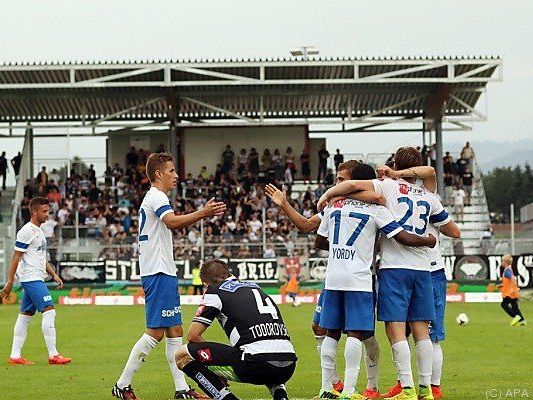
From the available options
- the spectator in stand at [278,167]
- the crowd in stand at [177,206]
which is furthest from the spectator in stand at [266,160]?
the spectator in stand at [278,167]

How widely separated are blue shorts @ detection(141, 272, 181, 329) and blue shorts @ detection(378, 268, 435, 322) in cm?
212

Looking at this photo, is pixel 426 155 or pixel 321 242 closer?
pixel 321 242

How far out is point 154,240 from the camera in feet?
38.9

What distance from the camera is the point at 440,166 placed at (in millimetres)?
45625

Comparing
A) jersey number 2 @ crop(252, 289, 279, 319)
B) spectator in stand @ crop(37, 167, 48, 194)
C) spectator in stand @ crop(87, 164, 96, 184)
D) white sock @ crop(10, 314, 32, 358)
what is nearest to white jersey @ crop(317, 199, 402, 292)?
jersey number 2 @ crop(252, 289, 279, 319)

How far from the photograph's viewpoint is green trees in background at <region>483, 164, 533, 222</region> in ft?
481

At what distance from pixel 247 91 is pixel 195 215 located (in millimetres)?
36481

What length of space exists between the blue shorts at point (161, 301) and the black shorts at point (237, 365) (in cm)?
159

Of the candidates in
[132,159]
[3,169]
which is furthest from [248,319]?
[3,169]

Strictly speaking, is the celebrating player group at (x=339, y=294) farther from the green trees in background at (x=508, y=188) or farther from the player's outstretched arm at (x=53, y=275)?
the green trees in background at (x=508, y=188)

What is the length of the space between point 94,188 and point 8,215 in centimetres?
375

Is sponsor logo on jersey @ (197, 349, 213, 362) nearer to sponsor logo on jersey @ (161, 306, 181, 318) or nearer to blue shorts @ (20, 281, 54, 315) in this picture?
sponsor logo on jersey @ (161, 306, 181, 318)

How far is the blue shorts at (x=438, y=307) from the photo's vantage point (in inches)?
465

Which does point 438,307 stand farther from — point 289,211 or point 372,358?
point 289,211
